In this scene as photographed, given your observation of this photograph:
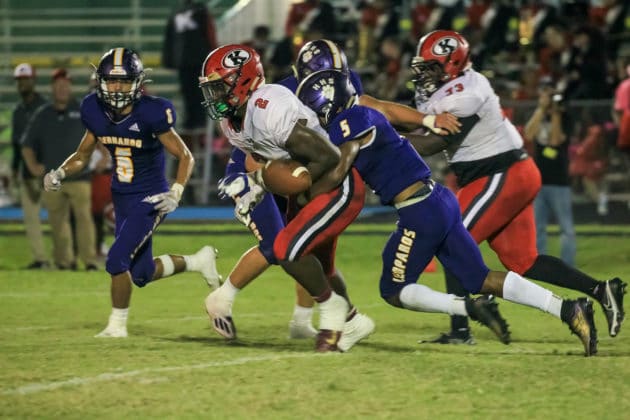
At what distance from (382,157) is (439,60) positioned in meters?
0.98

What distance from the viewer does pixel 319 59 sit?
7551 mm

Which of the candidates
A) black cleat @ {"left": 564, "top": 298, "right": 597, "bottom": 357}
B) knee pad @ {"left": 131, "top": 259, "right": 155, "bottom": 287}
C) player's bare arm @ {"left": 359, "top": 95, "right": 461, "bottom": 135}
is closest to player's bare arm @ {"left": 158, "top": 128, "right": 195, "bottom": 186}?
knee pad @ {"left": 131, "top": 259, "right": 155, "bottom": 287}

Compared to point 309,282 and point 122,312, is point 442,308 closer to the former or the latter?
point 309,282

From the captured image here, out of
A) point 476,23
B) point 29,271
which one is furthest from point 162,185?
point 476,23

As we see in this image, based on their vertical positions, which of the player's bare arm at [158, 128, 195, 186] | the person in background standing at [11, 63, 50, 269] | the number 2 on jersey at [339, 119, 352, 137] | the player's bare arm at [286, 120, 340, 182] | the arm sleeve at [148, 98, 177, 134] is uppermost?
the number 2 on jersey at [339, 119, 352, 137]

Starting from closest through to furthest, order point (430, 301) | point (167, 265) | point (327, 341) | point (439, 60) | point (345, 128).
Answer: point (345, 128), point (430, 301), point (327, 341), point (439, 60), point (167, 265)

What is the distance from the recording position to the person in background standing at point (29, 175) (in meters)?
13.2

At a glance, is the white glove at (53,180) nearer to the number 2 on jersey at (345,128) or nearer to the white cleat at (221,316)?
the white cleat at (221,316)

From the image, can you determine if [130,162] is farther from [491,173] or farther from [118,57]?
[491,173]

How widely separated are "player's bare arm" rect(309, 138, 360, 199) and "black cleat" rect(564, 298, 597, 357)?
1341mm

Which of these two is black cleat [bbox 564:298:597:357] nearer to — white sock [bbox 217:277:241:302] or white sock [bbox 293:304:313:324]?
white sock [bbox 293:304:313:324]

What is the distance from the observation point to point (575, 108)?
15.9 m

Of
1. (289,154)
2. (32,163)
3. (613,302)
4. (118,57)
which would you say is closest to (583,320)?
(613,302)

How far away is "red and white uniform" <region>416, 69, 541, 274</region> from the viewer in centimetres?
766
